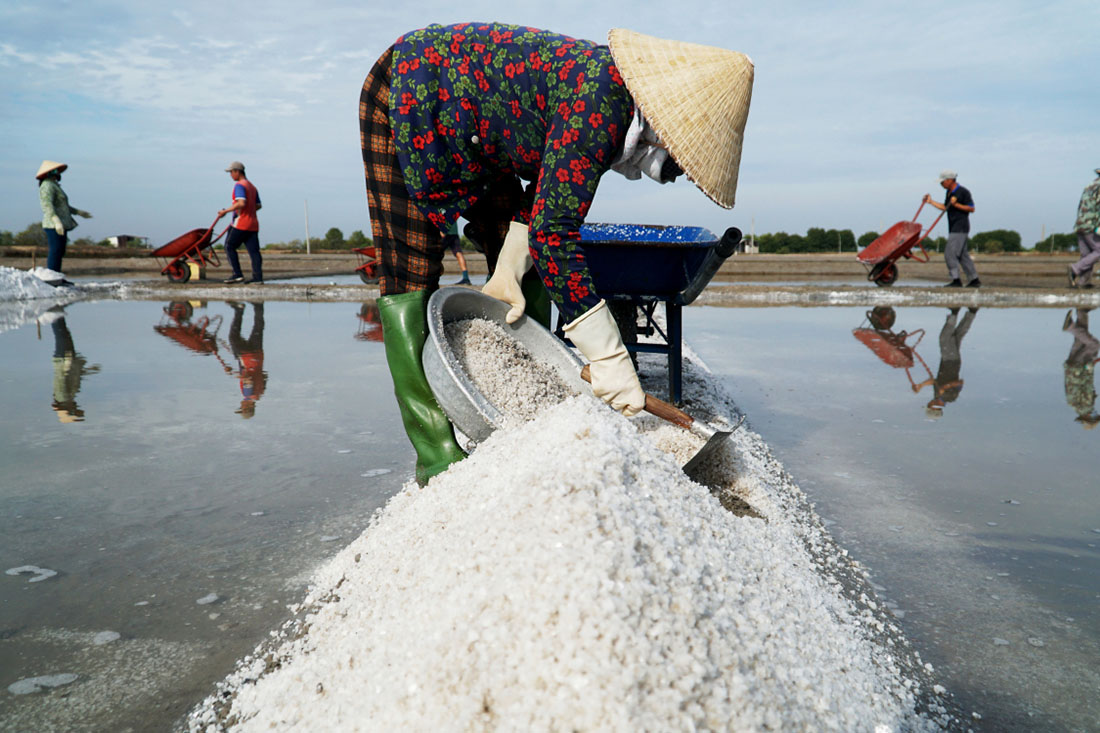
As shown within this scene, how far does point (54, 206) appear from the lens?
8.29 m

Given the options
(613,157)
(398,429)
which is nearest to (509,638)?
(613,157)

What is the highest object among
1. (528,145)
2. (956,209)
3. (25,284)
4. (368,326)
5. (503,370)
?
(956,209)

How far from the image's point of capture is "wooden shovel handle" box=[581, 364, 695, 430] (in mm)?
1909

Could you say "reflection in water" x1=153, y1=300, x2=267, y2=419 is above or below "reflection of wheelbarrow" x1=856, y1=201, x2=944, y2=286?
below

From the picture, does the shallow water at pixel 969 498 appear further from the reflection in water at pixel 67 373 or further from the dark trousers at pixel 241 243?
the dark trousers at pixel 241 243

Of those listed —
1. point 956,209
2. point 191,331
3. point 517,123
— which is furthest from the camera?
point 956,209

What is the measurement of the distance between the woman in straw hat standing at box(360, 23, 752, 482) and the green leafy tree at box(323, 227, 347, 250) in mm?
23592

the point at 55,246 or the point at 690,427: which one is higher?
the point at 55,246

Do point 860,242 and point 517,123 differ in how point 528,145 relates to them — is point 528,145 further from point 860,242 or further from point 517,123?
point 860,242

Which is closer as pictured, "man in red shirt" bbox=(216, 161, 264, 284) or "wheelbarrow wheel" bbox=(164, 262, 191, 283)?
"man in red shirt" bbox=(216, 161, 264, 284)

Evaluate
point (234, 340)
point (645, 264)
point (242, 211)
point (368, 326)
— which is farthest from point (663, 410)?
point (242, 211)

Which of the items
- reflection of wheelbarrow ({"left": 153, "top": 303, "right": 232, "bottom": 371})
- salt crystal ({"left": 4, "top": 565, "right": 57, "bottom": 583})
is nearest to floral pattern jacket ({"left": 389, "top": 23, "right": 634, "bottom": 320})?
salt crystal ({"left": 4, "top": 565, "right": 57, "bottom": 583})

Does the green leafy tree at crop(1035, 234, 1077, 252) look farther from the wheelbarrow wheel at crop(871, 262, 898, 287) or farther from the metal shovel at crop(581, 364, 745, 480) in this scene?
the metal shovel at crop(581, 364, 745, 480)

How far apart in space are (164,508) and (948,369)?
14.5ft
